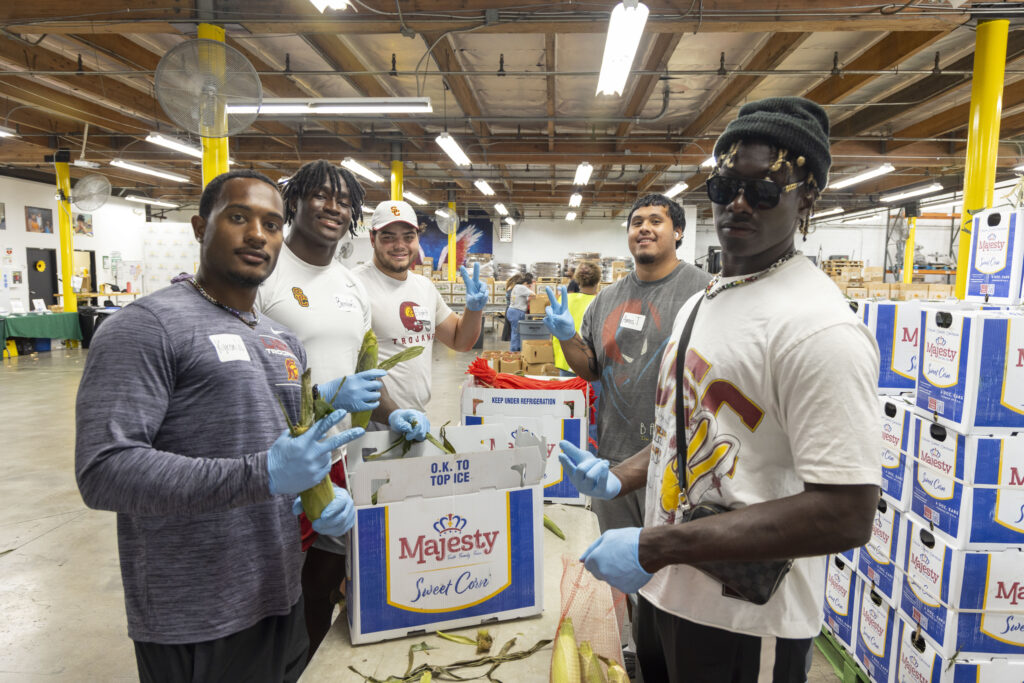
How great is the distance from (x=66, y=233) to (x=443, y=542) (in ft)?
44.6

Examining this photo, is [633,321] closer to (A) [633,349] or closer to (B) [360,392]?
(A) [633,349]

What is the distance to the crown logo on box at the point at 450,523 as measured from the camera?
1241 millimetres

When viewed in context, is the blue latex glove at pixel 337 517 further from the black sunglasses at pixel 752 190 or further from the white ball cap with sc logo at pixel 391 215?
the white ball cap with sc logo at pixel 391 215

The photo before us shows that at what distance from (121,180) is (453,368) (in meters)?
11.3

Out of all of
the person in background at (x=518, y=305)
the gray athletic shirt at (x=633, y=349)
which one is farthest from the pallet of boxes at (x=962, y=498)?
the person in background at (x=518, y=305)

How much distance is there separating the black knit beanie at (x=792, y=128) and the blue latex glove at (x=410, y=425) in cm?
106

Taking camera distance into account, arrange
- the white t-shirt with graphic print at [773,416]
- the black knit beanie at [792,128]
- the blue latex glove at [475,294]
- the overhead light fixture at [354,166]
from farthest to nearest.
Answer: the overhead light fixture at [354,166]
the blue latex glove at [475,294]
the black knit beanie at [792,128]
the white t-shirt with graphic print at [773,416]

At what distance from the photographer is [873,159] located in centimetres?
999

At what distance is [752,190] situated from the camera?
1.02 m

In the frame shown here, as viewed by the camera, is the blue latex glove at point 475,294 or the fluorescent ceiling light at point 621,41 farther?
the fluorescent ceiling light at point 621,41

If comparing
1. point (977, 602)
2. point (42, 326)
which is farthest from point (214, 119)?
point (42, 326)

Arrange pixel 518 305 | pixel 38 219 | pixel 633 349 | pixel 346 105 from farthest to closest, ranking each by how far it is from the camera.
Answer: pixel 38 219
pixel 518 305
pixel 346 105
pixel 633 349

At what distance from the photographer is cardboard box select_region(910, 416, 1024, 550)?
1.92m

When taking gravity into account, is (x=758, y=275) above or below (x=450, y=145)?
below
